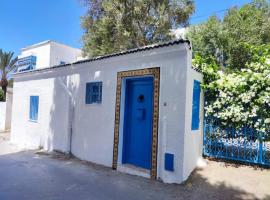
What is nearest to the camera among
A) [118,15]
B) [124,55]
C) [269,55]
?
[269,55]

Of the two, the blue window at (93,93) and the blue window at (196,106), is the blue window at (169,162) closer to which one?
the blue window at (196,106)

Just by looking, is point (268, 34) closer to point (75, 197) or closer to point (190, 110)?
point (190, 110)

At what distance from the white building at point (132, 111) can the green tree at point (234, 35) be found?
7.43 m

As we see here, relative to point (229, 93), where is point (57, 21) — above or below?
above

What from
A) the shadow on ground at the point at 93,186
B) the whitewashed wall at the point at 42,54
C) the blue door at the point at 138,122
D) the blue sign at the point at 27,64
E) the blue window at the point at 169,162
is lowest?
the shadow on ground at the point at 93,186

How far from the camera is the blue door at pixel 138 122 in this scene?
607 centimetres

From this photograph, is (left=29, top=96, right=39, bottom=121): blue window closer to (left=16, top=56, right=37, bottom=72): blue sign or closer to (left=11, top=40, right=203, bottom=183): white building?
(left=11, top=40, right=203, bottom=183): white building

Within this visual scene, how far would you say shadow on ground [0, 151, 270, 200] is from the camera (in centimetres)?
454

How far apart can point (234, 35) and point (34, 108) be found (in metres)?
11.6

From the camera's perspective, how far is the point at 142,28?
14.6 metres

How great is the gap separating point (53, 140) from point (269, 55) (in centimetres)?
821

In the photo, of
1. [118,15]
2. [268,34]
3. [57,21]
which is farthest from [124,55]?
[57,21]

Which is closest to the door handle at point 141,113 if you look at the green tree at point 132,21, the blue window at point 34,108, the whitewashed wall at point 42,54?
the blue window at point 34,108

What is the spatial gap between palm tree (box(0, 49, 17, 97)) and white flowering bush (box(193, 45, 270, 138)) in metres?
27.9
